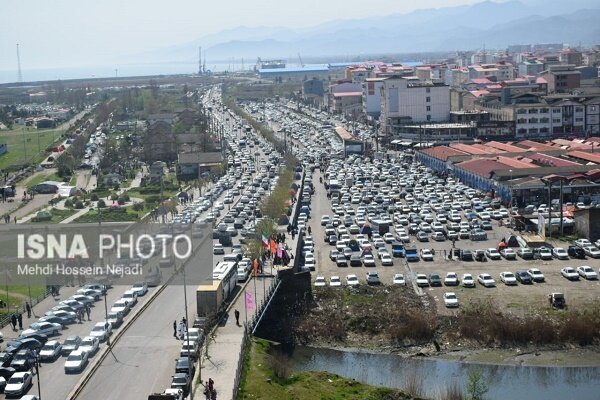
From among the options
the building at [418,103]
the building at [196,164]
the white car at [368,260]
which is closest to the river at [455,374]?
the white car at [368,260]

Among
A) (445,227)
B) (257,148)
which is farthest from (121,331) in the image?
(257,148)

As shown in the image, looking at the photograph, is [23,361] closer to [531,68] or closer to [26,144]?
[26,144]

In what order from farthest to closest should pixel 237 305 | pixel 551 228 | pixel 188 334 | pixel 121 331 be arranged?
pixel 551 228, pixel 237 305, pixel 121 331, pixel 188 334

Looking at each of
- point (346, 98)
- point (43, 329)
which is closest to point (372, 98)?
point (346, 98)

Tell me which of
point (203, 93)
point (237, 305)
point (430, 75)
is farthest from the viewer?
point (203, 93)

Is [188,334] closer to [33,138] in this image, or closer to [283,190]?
[283,190]

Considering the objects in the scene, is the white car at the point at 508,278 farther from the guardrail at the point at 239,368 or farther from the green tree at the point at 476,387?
the guardrail at the point at 239,368

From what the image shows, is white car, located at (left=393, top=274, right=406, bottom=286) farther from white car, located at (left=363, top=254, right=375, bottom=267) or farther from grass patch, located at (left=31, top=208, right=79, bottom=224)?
grass patch, located at (left=31, top=208, right=79, bottom=224)
